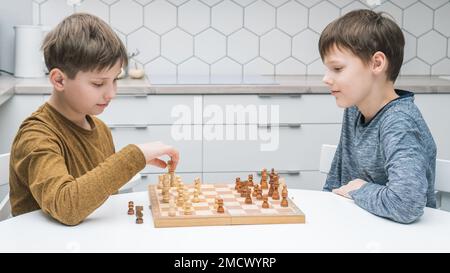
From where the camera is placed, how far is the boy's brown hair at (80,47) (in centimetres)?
169

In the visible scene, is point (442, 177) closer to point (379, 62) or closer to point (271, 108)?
point (379, 62)

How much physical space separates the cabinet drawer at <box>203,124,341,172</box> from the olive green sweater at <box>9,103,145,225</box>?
1.63m

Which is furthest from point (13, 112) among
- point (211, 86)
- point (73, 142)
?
point (73, 142)

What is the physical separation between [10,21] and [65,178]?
2.46 m

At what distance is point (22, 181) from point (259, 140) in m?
1.93

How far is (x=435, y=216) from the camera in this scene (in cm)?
162

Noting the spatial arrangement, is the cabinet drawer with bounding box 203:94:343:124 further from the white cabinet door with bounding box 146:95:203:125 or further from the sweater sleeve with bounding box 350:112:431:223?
the sweater sleeve with bounding box 350:112:431:223

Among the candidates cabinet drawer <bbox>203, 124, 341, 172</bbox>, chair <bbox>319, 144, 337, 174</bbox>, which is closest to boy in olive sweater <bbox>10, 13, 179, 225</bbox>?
chair <bbox>319, 144, 337, 174</bbox>

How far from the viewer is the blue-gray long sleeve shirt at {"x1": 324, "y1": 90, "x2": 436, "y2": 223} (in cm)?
157

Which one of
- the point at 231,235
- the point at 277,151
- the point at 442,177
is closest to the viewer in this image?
the point at 231,235

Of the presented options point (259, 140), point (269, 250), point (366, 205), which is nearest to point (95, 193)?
point (269, 250)

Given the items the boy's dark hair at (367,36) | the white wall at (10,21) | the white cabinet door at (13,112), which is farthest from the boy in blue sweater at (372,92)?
the white wall at (10,21)

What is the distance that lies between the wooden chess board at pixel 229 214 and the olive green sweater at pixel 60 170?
0.12 meters

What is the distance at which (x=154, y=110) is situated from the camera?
337 centimetres
